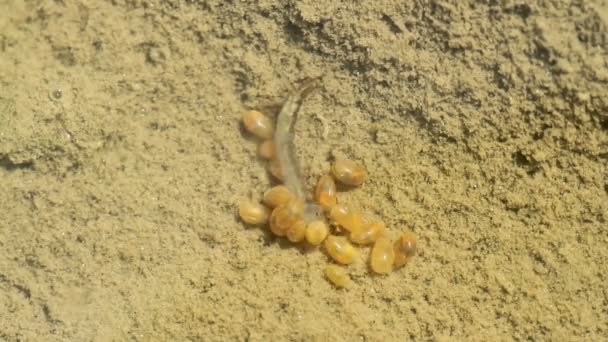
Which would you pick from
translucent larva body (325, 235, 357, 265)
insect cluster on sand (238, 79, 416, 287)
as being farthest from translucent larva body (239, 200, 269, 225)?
translucent larva body (325, 235, 357, 265)

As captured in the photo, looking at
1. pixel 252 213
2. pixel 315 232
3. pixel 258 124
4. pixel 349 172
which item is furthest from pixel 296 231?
pixel 258 124

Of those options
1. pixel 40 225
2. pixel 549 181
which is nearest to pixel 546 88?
pixel 549 181

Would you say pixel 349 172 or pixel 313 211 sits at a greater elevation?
pixel 349 172

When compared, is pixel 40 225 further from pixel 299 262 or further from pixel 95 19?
pixel 299 262

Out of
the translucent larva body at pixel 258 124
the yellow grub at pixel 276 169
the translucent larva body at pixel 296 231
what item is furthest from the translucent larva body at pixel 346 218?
the translucent larva body at pixel 258 124

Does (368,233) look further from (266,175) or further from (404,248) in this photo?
(266,175)

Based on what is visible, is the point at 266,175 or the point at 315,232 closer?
the point at 315,232

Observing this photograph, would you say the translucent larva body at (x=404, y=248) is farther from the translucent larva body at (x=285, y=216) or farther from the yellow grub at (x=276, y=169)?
the yellow grub at (x=276, y=169)

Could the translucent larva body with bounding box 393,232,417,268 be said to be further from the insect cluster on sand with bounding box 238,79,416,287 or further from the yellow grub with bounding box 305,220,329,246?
the yellow grub with bounding box 305,220,329,246
